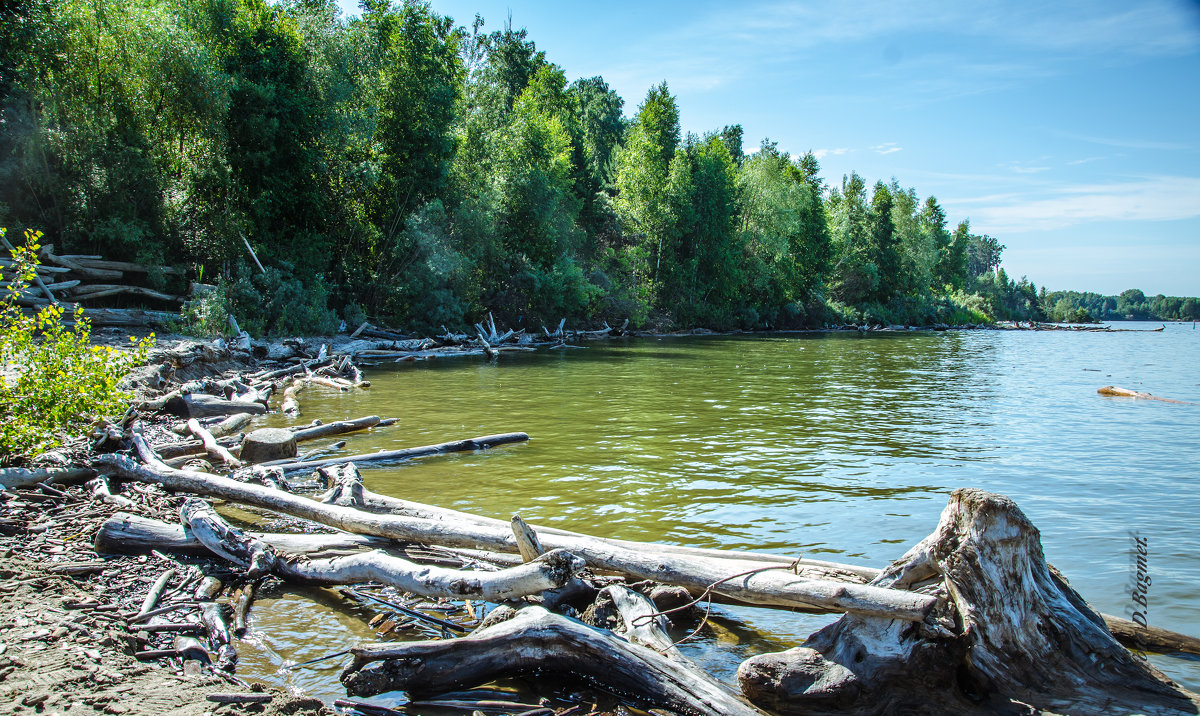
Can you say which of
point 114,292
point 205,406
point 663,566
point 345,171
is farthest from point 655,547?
point 345,171

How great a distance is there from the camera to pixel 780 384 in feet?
75.4

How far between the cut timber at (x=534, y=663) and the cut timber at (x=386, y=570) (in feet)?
1.24

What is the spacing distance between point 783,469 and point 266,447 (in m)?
8.10

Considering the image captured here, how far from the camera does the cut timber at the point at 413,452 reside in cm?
969

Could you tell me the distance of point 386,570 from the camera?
5398 millimetres

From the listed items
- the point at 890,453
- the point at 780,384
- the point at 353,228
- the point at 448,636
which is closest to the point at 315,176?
the point at 353,228

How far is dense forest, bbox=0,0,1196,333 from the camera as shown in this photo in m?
24.7

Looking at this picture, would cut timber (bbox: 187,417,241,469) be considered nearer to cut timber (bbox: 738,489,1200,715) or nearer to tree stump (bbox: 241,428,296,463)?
tree stump (bbox: 241,428,296,463)

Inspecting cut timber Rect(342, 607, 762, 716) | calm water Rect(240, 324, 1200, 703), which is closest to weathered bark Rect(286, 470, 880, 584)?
calm water Rect(240, 324, 1200, 703)

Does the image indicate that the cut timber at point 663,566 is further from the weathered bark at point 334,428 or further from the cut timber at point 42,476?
the weathered bark at point 334,428

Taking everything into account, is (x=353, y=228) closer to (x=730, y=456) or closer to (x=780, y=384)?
(x=780, y=384)

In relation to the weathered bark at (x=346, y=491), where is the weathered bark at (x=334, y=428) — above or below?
below

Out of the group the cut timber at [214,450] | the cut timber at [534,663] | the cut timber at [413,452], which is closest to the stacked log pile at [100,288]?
the cut timber at [214,450]

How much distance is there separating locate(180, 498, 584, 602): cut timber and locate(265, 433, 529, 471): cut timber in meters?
2.70
